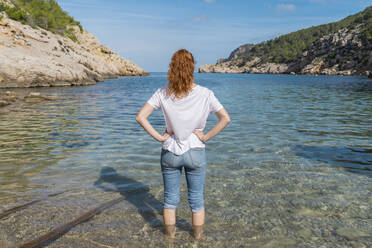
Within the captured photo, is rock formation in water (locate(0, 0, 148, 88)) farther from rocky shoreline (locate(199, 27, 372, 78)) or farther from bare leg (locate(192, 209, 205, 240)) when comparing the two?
rocky shoreline (locate(199, 27, 372, 78))

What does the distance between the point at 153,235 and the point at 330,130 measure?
10970 mm

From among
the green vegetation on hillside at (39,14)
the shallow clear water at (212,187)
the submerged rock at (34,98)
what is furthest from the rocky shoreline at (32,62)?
the shallow clear water at (212,187)

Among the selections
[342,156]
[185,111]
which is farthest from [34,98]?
[185,111]

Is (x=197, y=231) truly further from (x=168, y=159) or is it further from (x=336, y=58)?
(x=336, y=58)

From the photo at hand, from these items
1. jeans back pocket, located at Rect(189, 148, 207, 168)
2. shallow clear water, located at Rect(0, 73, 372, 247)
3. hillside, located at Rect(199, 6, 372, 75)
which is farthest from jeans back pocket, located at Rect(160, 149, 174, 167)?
hillside, located at Rect(199, 6, 372, 75)

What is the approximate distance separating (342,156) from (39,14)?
7992 cm

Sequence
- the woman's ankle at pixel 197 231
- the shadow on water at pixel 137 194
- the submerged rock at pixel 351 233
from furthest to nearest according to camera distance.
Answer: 1. the shadow on water at pixel 137 194
2. the submerged rock at pixel 351 233
3. the woman's ankle at pixel 197 231

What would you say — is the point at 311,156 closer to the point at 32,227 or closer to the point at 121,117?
the point at 32,227

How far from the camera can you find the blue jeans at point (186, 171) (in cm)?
387

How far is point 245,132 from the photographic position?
12578 mm

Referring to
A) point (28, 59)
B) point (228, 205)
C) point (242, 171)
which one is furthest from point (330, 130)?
point (28, 59)

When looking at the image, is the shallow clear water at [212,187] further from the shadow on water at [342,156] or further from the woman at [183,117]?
the woman at [183,117]

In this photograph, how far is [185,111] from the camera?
3842 mm

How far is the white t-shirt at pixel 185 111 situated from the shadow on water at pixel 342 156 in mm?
5847
